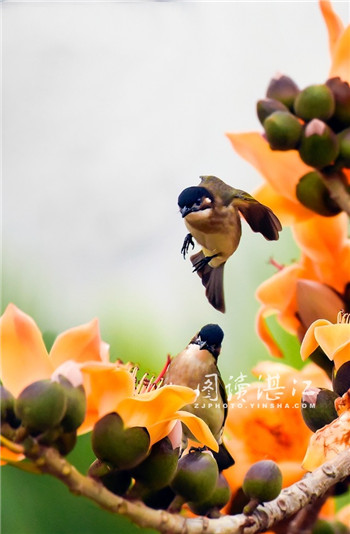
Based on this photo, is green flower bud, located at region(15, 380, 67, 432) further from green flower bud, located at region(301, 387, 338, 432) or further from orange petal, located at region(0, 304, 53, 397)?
green flower bud, located at region(301, 387, 338, 432)

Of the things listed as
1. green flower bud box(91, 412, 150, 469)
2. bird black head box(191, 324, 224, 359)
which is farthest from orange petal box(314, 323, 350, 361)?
green flower bud box(91, 412, 150, 469)

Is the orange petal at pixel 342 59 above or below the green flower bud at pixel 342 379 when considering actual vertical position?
above

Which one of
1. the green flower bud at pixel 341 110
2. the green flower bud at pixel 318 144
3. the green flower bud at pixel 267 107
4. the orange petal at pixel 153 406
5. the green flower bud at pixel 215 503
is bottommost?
the green flower bud at pixel 215 503

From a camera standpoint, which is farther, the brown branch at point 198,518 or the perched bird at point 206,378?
the perched bird at point 206,378

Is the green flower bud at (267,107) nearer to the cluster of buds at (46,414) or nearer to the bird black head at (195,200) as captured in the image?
the bird black head at (195,200)

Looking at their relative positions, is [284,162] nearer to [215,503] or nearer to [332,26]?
[332,26]

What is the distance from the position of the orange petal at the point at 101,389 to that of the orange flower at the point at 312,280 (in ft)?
0.82

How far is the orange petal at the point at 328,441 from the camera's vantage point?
61 centimetres

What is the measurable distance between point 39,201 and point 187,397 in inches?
12.7

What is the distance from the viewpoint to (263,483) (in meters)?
0.50

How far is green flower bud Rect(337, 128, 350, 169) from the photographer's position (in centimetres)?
63

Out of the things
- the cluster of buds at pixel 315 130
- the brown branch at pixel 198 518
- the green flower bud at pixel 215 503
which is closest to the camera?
the brown branch at pixel 198 518

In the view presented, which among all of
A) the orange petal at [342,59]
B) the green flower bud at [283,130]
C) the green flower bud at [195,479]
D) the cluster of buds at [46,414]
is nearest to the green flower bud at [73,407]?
the cluster of buds at [46,414]

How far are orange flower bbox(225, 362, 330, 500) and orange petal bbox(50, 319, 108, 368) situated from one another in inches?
7.2
